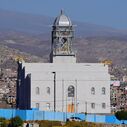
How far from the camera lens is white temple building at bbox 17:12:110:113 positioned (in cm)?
9419

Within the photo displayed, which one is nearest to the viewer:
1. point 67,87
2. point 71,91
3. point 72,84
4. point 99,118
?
point 99,118

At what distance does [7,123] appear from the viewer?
244ft

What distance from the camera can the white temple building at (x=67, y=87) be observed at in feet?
309

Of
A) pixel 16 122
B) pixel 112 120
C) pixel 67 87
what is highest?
pixel 67 87

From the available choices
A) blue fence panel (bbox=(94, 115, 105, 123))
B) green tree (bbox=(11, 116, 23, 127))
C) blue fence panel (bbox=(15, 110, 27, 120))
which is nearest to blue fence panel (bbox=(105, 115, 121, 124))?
blue fence panel (bbox=(94, 115, 105, 123))

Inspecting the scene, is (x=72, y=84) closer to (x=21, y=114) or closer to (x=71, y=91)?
(x=71, y=91)

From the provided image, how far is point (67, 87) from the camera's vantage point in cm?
9494

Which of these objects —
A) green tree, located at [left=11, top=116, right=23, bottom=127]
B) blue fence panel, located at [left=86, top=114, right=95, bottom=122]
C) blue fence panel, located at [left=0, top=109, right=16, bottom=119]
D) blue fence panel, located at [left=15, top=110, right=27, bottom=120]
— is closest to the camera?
green tree, located at [left=11, top=116, right=23, bottom=127]

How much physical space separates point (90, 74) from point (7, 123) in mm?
22063

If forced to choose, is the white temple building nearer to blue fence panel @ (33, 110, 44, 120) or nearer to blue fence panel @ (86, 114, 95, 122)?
blue fence panel @ (86, 114, 95, 122)

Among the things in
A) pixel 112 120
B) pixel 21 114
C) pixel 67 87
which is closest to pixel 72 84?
pixel 67 87

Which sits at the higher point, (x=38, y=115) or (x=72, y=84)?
(x=72, y=84)

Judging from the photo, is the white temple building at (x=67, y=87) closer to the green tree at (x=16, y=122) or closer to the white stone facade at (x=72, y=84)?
the white stone facade at (x=72, y=84)

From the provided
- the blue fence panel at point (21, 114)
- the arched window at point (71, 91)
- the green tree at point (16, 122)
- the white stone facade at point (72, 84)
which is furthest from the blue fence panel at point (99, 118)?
the green tree at point (16, 122)
